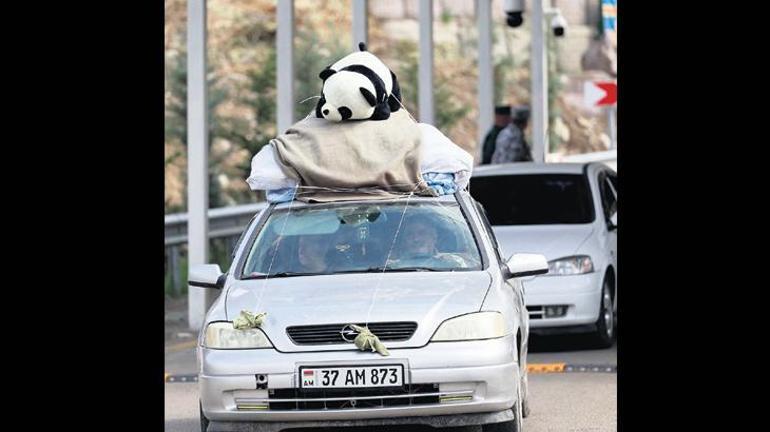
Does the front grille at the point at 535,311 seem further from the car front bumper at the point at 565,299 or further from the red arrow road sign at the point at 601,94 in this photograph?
the red arrow road sign at the point at 601,94

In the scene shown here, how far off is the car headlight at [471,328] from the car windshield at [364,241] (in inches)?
28.3

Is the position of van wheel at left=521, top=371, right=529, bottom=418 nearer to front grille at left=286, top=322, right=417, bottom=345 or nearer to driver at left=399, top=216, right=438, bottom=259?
driver at left=399, top=216, right=438, bottom=259

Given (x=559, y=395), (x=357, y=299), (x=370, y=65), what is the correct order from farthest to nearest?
(x=559, y=395) → (x=370, y=65) → (x=357, y=299)

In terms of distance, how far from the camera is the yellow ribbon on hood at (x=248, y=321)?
32.8 feet

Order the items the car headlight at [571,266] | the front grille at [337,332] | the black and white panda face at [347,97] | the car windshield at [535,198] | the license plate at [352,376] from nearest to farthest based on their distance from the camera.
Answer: the license plate at [352,376], the front grille at [337,332], the black and white panda face at [347,97], the car headlight at [571,266], the car windshield at [535,198]

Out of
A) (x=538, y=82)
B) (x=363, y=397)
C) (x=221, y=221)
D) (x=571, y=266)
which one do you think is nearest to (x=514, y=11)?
(x=538, y=82)

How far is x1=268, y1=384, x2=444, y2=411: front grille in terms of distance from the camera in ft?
32.0

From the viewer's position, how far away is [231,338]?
10062mm

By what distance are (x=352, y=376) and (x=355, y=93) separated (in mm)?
2260

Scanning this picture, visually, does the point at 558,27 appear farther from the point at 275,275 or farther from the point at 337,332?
the point at 337,332

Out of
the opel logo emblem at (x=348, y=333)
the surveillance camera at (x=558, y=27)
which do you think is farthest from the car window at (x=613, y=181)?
the surveillance camera at (x=558, y=27)
